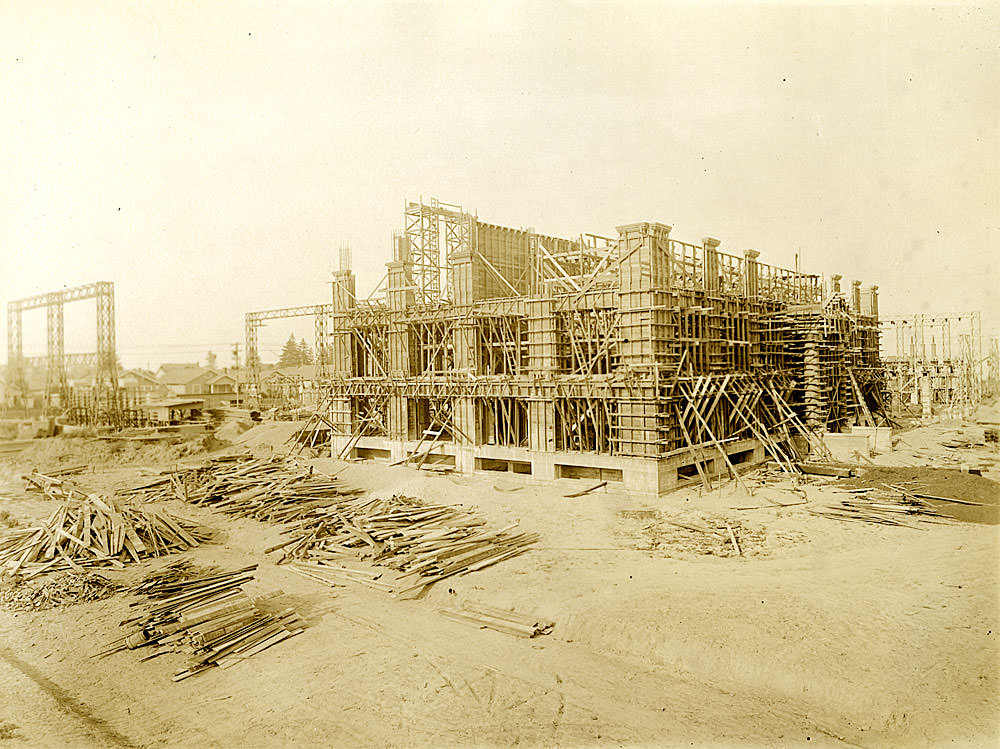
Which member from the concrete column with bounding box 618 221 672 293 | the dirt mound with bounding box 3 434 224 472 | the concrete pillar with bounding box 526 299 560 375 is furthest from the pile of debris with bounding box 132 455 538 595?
the dirt mound with bounding box 3 434 224 472

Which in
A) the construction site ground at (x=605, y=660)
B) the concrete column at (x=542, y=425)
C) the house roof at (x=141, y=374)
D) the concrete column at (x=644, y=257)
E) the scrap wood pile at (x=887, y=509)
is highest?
the concrete column at (x=644, y=257)

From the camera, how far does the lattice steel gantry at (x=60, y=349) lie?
14716 mm

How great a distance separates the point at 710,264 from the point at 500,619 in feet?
61.7

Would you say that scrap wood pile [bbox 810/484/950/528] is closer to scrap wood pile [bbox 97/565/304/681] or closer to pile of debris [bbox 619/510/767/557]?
pile of debris [bbox 619/510/767/557]

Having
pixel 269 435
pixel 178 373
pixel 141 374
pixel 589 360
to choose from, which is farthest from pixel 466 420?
pixel 178 373

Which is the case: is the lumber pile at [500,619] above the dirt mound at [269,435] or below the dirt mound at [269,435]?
below

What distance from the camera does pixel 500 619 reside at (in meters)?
11.3

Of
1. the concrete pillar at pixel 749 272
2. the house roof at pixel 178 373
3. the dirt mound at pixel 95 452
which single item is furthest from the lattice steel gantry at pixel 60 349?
the concrete pillar at pixel 749 272

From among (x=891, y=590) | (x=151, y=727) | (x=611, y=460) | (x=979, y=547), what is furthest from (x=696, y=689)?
(x=611, y=460)

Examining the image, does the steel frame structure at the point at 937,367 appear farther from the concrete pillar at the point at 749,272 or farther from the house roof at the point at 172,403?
the house roof at the point at 172,403

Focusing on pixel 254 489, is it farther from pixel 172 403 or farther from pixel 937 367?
pixel 937 367

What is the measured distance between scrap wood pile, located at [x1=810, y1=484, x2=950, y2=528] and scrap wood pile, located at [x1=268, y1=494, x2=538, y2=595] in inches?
332

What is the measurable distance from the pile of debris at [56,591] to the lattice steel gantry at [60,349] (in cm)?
511

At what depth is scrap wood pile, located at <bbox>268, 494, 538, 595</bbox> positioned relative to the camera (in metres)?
13.8
